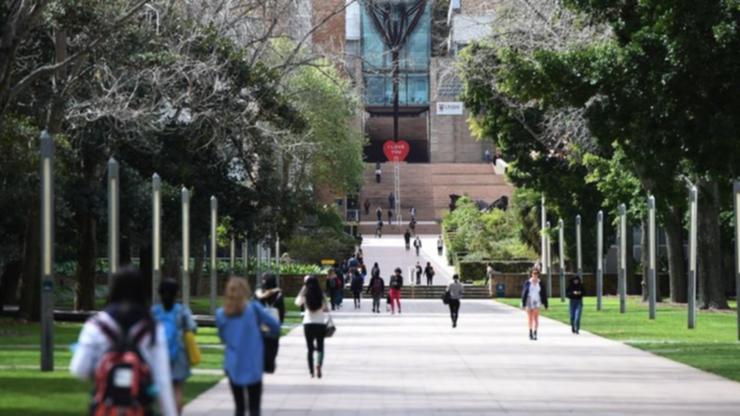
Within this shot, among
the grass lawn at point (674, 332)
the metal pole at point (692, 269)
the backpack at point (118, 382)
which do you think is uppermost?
the metal pole at point (692, 269)

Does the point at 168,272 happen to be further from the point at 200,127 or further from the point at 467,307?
the point at 200,127

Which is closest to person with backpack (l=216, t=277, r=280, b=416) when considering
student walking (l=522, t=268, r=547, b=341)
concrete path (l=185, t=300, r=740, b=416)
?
concrete path (l=185, t=300, r=740, b=416)

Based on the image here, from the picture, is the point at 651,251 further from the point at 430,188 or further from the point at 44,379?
the point at 430,188


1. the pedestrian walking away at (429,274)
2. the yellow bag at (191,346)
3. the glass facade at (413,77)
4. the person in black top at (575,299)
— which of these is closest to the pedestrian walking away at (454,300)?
the person in black top at (575,299)

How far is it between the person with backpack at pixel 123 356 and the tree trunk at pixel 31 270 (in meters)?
30.3

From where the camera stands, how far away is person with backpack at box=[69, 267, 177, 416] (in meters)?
10.1

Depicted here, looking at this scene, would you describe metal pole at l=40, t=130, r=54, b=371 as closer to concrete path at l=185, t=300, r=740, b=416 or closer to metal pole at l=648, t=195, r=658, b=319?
concrete path at l=185, t=300, r=740, b=416

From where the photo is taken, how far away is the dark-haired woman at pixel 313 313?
23.4 meters

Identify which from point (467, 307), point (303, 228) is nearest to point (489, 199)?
point (303, 228)

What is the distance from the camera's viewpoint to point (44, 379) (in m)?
23.7

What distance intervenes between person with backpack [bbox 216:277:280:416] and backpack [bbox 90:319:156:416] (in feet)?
12.9

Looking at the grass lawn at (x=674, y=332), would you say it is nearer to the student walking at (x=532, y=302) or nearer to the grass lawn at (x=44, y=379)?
the student walking at (x=532, y=302)

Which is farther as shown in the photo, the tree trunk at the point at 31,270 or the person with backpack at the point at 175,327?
the tree trunk at the point at 31,270

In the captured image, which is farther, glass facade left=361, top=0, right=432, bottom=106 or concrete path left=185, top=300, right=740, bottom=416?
glass facade left=361, top=0, right=432, bottom=106
